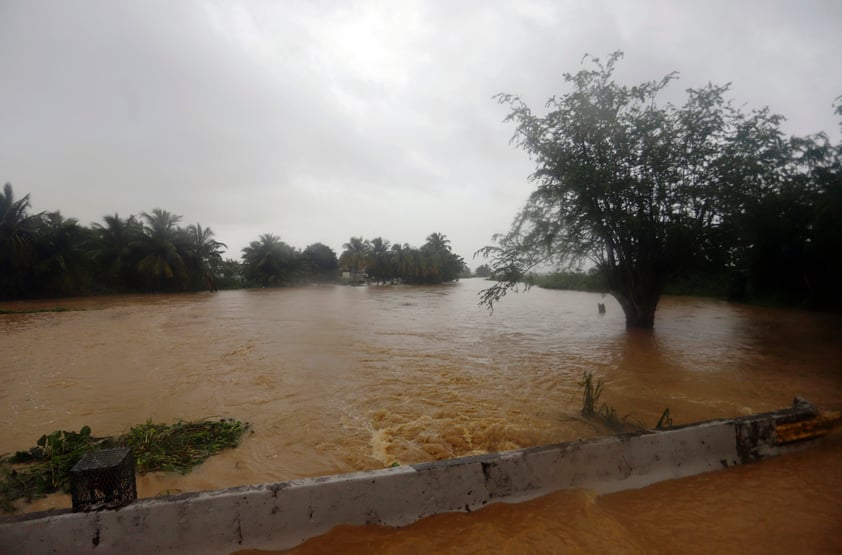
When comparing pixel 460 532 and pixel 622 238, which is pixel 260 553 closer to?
pixel 460 532

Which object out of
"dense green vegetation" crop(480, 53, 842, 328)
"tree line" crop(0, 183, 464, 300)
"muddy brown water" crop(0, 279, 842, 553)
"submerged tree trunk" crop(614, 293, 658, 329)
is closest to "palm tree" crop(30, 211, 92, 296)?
"tree line" crop(0, 183, 464, 300)

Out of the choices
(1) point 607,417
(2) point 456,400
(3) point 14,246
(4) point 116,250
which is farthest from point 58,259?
(1) point 607,417

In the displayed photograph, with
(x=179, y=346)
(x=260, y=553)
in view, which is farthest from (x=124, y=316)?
(x=260, y=553)

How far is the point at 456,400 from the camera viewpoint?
5914 mm

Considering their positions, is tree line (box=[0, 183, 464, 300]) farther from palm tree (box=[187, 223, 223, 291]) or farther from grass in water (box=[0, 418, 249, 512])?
grass in water (box=[0, 418, 249, 512])

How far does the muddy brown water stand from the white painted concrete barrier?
0.40ft

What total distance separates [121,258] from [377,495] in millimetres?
38539

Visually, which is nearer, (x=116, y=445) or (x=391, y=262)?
(x=116, y=445)

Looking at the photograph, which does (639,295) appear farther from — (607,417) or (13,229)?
(13,229)

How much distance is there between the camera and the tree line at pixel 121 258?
82.4ft

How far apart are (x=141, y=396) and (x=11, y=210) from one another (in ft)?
98.6

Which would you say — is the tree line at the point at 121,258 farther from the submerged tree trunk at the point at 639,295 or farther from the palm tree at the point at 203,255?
the submerged tree trunk at the point at 639,295

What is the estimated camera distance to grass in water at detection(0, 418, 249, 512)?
10.4ft

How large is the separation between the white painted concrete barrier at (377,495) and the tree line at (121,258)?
33.0 metres
